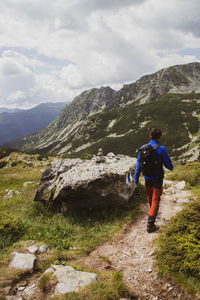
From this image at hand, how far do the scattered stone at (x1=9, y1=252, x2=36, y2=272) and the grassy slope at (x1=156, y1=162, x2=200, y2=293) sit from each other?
11.6 ft

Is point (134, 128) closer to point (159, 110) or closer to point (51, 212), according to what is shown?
point (159, 110)

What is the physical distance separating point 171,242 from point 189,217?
1108mm

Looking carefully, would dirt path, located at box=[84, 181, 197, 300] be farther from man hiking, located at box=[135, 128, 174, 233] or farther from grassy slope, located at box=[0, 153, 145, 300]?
man hiking, located at box=[135, 128, 174, 233]

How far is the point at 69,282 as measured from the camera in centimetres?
437

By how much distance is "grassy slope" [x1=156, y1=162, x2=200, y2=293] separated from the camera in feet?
14.3

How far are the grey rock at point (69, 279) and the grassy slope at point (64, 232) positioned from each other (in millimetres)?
283

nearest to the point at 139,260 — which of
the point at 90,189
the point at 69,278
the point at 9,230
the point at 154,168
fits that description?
the point at 69,278

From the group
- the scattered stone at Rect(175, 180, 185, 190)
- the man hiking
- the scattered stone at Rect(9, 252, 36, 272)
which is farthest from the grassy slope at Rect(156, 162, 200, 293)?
the scattered stone at Rect(175, 180, 185, 190)

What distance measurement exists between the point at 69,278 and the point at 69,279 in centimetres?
3

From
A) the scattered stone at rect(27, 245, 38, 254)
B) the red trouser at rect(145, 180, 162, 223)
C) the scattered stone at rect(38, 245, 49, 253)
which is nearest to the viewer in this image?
the scattered stone at rect(27, 245, 38, 254)

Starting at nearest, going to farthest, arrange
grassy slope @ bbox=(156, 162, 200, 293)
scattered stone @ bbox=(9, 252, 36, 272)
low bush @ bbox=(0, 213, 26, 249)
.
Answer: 1. grassy slope @ bbox=(156, 162, 200, 293)
2. scattered stone @ bbox=(9, 252, 36, 272)
3. low bush @ bbox=(0, 213, 26, 249)

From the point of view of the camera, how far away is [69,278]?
4.51m

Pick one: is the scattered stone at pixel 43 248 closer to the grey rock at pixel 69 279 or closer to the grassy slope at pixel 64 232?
the grassy slope at pixel 64 232

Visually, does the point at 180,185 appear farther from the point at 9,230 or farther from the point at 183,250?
the point at 9,230
